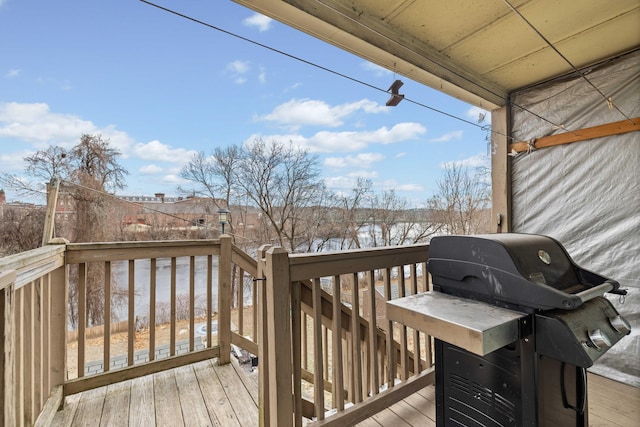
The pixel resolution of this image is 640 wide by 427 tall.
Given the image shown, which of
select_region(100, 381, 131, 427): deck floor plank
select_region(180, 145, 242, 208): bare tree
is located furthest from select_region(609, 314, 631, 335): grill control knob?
select_region(180, 145, 242, 208): bare tree

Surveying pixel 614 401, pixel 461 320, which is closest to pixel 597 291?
pixel 461 320

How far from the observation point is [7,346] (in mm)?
1019

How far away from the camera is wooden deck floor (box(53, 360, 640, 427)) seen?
64.0 inches

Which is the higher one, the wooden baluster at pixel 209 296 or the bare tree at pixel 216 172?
the bare tree at pixel 216 172

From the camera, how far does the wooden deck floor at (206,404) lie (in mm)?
1626

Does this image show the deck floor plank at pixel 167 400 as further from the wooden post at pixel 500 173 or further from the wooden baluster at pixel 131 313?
Result: the wooden post at pixel 500 173

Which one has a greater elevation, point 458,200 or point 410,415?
point 458,200

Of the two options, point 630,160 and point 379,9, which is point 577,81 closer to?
point 630,160

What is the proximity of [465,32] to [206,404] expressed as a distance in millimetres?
2996

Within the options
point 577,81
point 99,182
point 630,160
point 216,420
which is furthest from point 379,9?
point 99,182

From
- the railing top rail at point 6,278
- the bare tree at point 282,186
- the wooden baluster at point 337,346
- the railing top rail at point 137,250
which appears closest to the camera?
the railing top rail at point 6,278

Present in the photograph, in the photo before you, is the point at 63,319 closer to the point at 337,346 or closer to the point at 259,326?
the point at 259,326

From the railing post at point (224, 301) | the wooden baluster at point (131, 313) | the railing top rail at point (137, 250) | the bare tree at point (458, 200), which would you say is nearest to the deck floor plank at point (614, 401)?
the railing post at point (224, 301)

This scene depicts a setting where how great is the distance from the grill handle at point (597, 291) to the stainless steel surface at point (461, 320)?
20 centimetres
